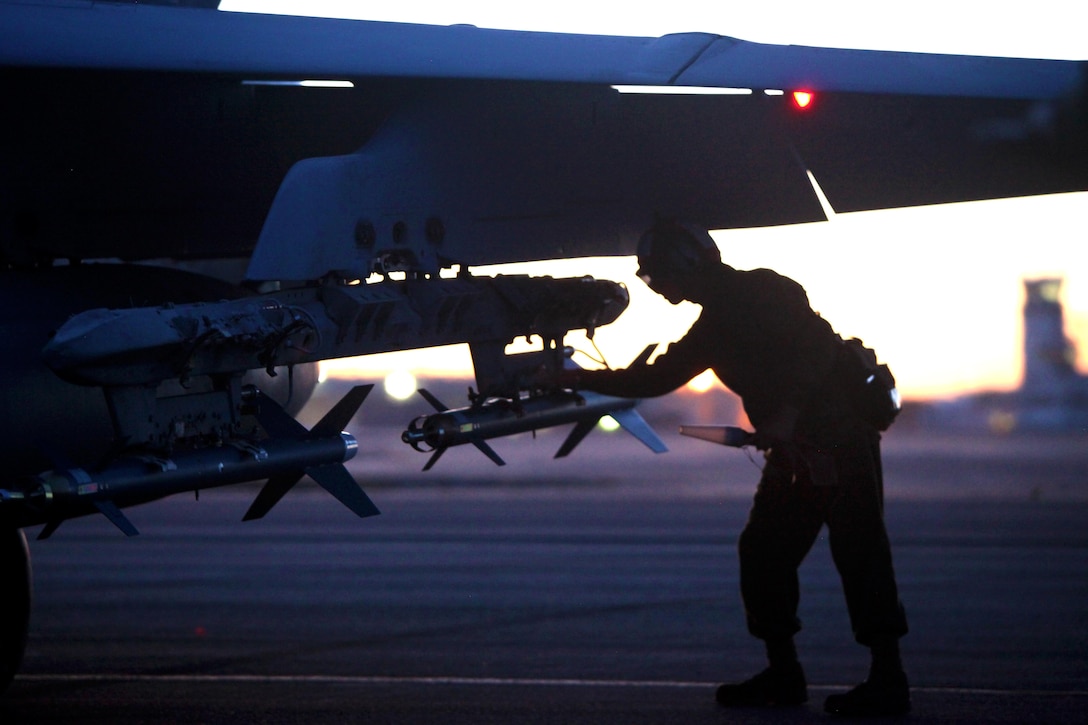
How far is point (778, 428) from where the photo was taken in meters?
6.98

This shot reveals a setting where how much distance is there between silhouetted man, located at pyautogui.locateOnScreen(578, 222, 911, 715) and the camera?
699 centimetres

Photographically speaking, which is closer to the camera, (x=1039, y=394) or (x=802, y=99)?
(x=802, y=99)

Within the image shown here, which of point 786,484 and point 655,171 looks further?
point 655,171

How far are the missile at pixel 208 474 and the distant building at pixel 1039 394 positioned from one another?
55.7 m

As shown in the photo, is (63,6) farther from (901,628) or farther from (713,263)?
(901,628)

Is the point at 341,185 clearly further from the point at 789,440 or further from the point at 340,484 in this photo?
the point at 789,440

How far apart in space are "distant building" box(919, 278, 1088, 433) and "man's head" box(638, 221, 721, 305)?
55.2 m

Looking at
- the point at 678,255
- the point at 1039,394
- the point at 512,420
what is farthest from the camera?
the point at 1039,394

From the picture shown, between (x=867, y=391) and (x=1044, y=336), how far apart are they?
263 feet

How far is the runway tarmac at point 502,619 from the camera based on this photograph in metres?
7.66

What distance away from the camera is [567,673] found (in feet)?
27.5

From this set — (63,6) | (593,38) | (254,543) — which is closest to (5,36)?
(63,6)

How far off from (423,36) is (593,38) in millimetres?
825

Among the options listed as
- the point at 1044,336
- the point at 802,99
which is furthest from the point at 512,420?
the point at 1044,336
